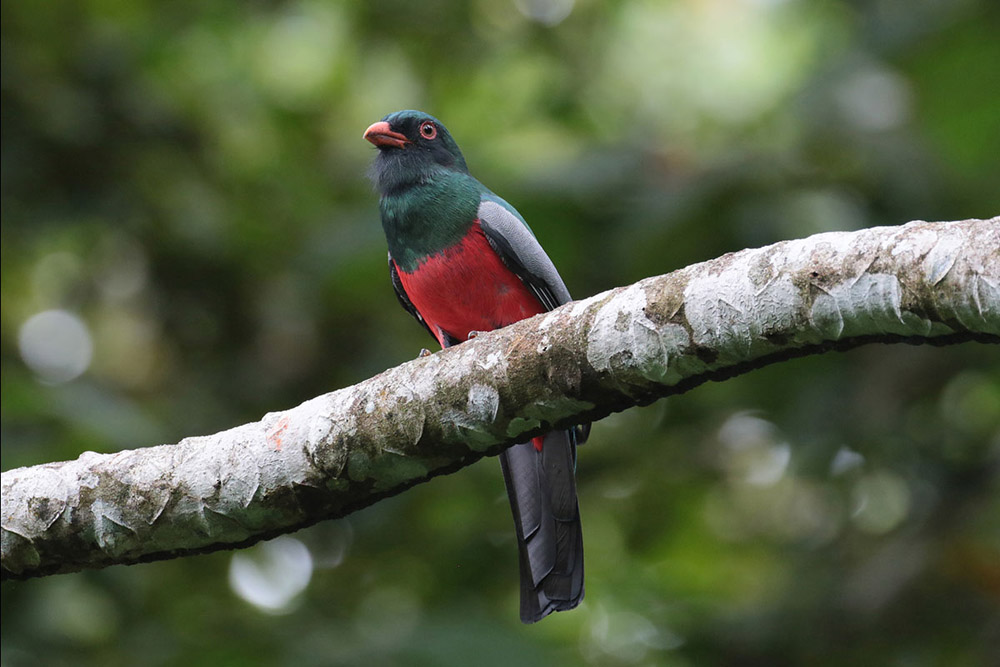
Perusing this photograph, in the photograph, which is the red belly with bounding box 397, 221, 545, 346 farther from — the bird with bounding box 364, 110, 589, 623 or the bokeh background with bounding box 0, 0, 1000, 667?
the bokeh background with bounding box 0, 0, 1000, 667

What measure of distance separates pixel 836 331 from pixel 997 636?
3.50 metres

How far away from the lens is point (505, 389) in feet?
8.24

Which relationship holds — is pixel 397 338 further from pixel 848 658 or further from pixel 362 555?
pixel 848 658

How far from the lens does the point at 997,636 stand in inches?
196

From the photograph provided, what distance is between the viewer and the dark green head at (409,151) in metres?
4.52

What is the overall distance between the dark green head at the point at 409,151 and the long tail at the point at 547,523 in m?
1.23

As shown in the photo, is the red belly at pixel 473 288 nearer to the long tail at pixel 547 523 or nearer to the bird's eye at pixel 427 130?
the long tail at pixel 547 523

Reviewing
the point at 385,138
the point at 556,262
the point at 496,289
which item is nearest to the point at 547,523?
the point at 496,289

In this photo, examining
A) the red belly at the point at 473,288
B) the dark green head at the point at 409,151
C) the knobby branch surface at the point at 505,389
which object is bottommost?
the knobby branch surface at the point at 505,389

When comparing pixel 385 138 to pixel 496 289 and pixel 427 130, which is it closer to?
pixel 427 130

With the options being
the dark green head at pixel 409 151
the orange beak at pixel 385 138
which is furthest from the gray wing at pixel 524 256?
the orange beak at pixel 385 138

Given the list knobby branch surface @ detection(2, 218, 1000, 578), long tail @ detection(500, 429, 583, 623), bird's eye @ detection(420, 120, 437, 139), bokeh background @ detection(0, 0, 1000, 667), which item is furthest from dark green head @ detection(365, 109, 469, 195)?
knobby branch surface @ detection(2, 218, 1000, 578)

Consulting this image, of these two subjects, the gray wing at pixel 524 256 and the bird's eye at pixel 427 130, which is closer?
the gray wing at pixel 524 256

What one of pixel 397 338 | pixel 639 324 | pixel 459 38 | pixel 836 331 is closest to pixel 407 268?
pixel 397 338
